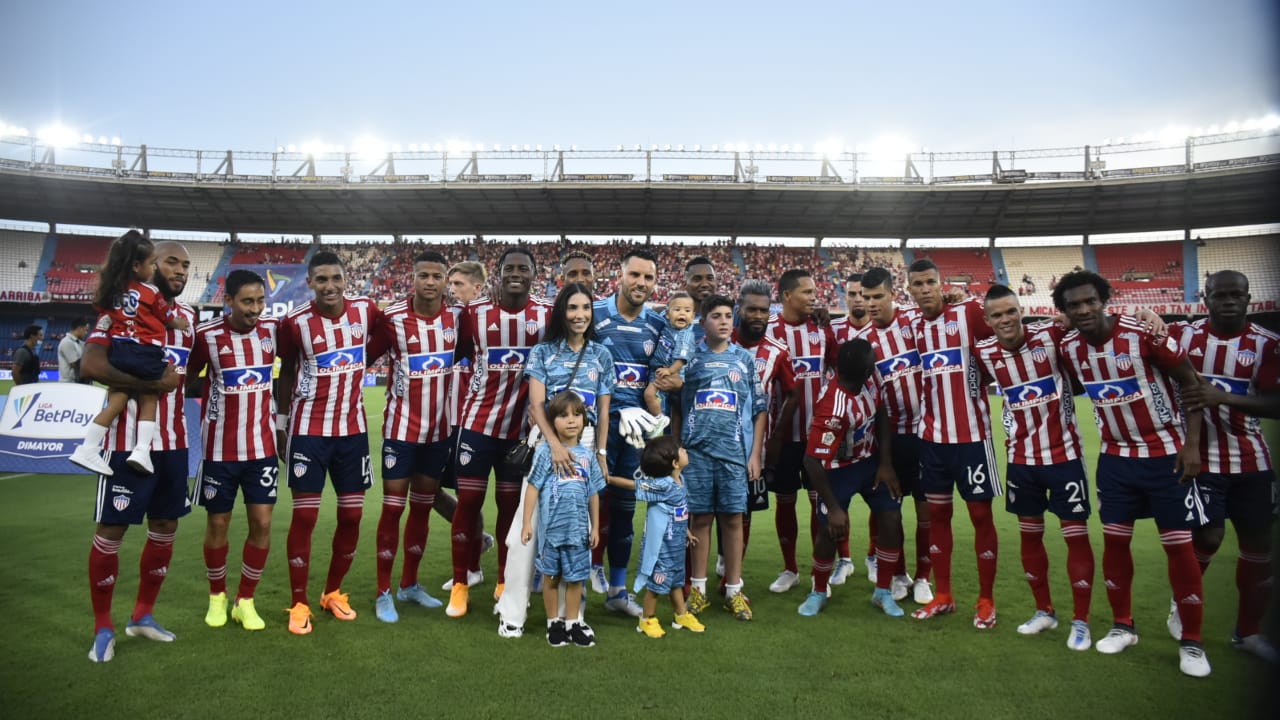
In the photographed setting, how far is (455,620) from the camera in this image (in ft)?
15.2

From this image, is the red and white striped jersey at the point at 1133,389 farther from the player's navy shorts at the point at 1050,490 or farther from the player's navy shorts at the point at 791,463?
the player's navy shorts at the point at 791,463

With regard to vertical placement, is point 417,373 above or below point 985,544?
above

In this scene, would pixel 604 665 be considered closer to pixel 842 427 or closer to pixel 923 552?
pixel 842 427

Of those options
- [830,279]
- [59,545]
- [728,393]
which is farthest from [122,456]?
[830,279]

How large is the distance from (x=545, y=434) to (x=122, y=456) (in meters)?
2.47

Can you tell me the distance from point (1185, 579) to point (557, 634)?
11.9 feet

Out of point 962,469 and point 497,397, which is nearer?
point 962,469

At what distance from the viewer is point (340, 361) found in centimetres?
472

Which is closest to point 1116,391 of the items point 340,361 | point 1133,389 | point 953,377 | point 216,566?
point 1133,389

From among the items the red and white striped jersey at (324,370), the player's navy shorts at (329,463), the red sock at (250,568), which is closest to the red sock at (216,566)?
the red sock at (250,568)

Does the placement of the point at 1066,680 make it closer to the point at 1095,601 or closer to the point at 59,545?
the point at 1095,601

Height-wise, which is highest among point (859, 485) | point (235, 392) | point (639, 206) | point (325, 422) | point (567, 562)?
point (639, 206)

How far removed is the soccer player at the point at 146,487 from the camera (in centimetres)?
398

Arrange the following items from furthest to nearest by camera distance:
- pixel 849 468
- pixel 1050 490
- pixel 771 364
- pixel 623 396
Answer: pixel 771 364 < pixel 849 468 < pixel 623 396 < pixel 1050 490
